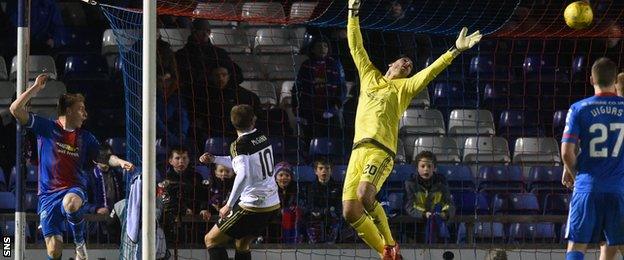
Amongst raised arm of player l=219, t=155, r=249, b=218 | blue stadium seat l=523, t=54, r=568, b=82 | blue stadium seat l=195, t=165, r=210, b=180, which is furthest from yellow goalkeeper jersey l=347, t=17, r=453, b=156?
blue stadium seat l=523, t=54, r=568, b=82

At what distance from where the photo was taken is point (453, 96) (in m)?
20.1

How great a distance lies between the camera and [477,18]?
19844 millimetres

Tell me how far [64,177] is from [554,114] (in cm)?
739

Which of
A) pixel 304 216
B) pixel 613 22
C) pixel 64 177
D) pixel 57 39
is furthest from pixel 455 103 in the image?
pixel 64 177

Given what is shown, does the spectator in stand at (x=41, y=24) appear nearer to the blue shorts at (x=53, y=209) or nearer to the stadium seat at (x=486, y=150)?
the stadium seat at (x=486, y=150)

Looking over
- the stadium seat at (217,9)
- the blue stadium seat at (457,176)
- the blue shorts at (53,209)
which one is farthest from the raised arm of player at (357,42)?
the blue stadium seat at (457,176)

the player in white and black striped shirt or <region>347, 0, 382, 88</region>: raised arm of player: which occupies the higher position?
<region>347, 0, 382, 88</region>: raised arm of player

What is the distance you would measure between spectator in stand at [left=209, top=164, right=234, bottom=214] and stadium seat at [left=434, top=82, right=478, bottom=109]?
3882 mm

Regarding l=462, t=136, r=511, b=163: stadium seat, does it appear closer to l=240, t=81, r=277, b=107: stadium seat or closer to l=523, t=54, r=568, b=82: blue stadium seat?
l=523, t=54, r=568, b=82: blue stadium seat

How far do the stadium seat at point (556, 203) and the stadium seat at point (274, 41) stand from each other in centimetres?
382

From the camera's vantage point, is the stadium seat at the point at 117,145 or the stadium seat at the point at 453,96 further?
the stadium seat at the point at 453,96

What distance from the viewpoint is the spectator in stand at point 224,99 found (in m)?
18.1

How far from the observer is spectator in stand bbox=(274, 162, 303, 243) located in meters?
17.1

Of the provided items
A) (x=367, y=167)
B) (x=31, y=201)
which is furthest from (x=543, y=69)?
(x=31, y=201)
